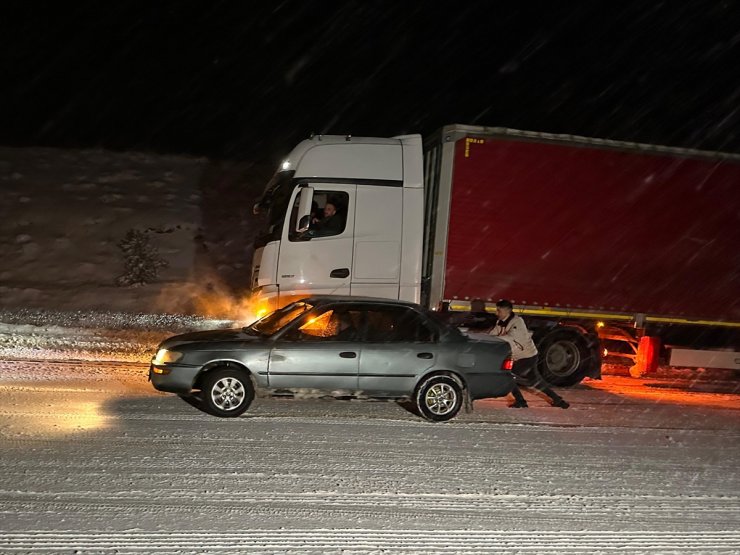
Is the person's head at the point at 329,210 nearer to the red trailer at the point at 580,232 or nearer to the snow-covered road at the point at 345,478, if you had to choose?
the red trailer at the point at 580,232

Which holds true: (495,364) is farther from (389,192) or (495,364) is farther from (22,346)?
(22,346)

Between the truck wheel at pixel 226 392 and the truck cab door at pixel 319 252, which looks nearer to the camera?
the truck wheel at pixel 226 392

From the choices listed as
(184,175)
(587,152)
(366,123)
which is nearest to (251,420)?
(587,152)

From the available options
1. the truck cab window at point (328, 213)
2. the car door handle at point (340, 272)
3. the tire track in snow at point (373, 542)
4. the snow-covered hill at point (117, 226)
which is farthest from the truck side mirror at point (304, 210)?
the snow-covered hill at point (117, 226)

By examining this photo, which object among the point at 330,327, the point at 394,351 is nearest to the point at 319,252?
the point at 330,327

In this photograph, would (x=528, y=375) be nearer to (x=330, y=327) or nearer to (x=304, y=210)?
(x=330, y=327)

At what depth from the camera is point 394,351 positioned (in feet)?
26.5

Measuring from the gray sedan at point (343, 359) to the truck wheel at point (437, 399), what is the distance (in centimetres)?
1

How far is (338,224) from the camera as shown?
1039cm

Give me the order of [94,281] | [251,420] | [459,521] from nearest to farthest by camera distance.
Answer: [459,521]
[251,420]
[94,281]

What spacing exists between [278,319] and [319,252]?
196cm

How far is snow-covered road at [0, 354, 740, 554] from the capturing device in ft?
14.8

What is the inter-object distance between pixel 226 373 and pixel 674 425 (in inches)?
206

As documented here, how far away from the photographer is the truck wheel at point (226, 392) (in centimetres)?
759
